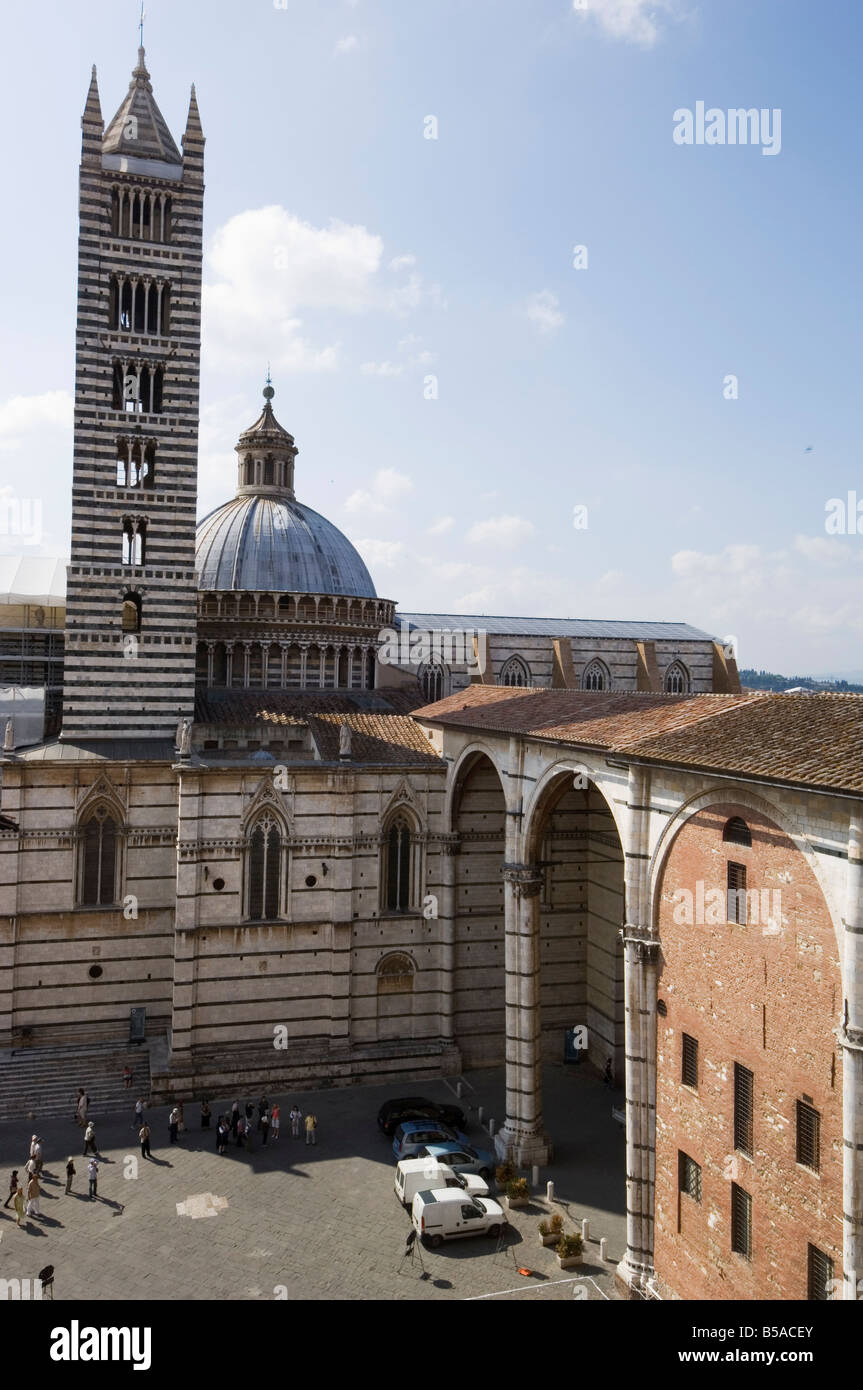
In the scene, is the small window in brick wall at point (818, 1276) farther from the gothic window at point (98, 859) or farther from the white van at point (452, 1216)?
the gothic window at point (98, 859)

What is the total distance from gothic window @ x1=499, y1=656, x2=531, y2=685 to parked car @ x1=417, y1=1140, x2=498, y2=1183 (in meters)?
22.2

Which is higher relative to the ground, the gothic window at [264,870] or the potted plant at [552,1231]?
the gothic window at [264,870]

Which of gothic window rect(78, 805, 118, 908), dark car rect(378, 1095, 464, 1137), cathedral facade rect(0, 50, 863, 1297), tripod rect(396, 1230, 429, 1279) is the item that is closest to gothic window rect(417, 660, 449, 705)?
cathedral facade rect(0, 50, 863, 1297)

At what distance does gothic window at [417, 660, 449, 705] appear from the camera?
4112 cm

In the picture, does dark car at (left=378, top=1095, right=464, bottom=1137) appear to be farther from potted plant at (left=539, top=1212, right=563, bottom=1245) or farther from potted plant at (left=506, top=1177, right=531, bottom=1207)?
potted plant at (left=539, top=1212, right=563, bottom=1245)

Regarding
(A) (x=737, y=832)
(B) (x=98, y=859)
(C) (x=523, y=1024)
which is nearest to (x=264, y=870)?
(B) (x=98, y=859)

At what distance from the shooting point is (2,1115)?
25.9 metres

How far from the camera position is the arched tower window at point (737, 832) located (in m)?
15.4

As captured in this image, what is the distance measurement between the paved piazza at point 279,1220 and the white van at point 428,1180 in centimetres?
54

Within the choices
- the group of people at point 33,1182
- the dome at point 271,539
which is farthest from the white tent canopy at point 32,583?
the group of people at point 33,1182

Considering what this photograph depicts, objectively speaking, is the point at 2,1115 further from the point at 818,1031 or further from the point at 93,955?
the point at 818,1031
